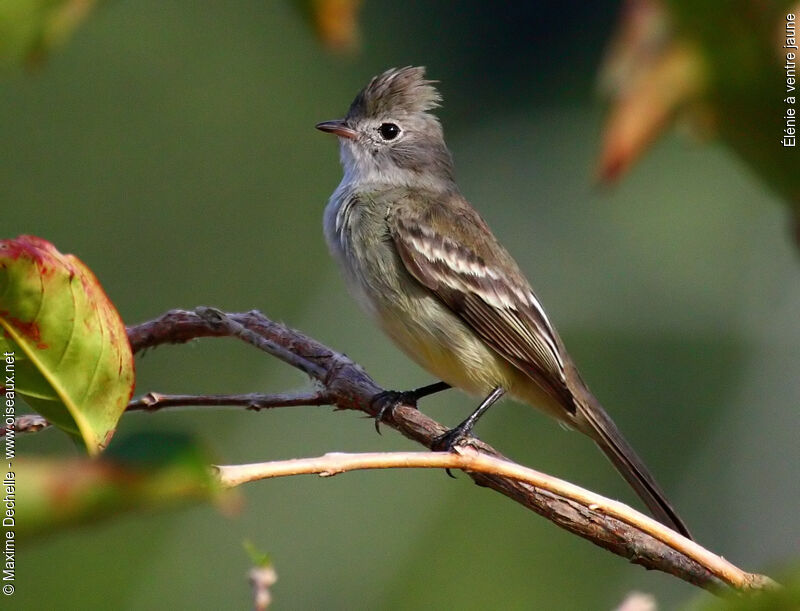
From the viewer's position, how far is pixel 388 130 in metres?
3.89

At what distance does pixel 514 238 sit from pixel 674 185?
13.6ft

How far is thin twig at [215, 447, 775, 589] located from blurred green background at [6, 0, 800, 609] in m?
0.32

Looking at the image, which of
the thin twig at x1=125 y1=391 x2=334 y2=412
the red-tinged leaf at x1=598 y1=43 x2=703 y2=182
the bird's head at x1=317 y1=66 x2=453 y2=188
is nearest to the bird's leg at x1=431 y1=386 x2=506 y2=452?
the thin twig at x1=125 y1=391 x2=334 y2=412

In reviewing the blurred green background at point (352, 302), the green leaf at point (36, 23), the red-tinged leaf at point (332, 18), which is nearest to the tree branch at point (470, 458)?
the blurred green background at point (352, 302)

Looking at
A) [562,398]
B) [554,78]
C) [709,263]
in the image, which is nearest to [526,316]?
[562,398]

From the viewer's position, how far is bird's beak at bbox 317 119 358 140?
12.4 ft

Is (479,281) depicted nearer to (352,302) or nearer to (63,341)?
(352,302)

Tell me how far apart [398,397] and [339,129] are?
1.43m

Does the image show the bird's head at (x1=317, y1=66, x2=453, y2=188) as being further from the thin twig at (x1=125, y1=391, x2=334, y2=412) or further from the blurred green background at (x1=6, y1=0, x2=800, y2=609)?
the thin twig at (x1=125, y1=391, x2=334, y2=412)

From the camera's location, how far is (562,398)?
3.07 meters

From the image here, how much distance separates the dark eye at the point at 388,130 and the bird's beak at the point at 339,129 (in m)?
0.11

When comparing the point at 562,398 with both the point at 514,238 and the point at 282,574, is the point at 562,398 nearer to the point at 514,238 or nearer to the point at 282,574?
the point at 282,574

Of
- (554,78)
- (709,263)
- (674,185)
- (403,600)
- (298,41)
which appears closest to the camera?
(403,600)

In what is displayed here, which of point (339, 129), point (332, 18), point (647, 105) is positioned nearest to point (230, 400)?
point (332, 18)
